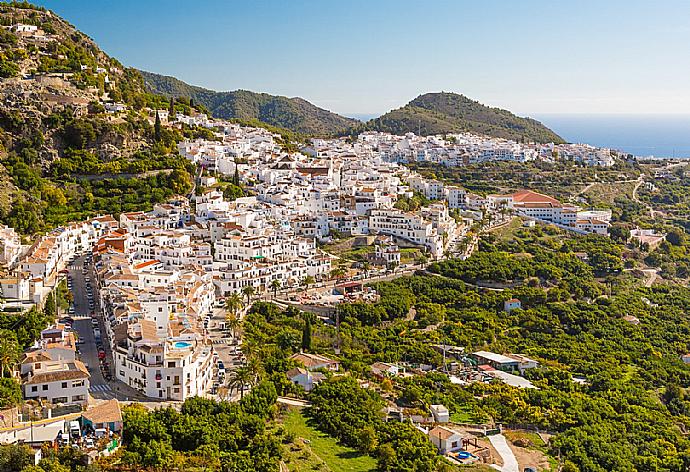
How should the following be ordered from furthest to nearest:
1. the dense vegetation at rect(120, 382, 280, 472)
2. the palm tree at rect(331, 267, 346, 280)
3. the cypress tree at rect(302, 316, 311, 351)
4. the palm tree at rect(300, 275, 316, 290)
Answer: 1. the palm tree at rect(331, 267, 346, 280)
2. the palm tree at rect(300, 275, 316, 290)
3. the cypress tree at rect(302, 316, 311, 351)
4. the dense vegetation at rect(120, 382, 280, 472)

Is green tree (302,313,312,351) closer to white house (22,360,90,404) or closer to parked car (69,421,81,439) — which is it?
white house (22,360,90,404)

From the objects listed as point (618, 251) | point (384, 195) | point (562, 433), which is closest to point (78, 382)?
point (562, 433)

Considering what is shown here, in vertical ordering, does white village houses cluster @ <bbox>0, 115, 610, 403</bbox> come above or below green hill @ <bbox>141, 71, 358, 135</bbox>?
below

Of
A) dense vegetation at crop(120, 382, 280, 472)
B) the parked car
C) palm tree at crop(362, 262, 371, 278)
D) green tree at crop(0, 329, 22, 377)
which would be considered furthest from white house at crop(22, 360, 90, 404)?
palm tree at crop(362, 262, 371, 278)

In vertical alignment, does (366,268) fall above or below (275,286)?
above

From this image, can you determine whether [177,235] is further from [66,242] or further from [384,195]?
[384,195]

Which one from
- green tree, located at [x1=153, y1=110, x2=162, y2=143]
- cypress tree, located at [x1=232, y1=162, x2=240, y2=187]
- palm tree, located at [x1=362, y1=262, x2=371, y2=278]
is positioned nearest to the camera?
palm tree, located at [x1=362, y1=262, x2=371, y2=278]

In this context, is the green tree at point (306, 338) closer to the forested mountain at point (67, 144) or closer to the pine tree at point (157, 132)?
the forested mountain at point (67, 144)

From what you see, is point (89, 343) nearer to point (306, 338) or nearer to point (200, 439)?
point (306, 338)

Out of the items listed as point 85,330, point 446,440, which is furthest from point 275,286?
point 446,440
